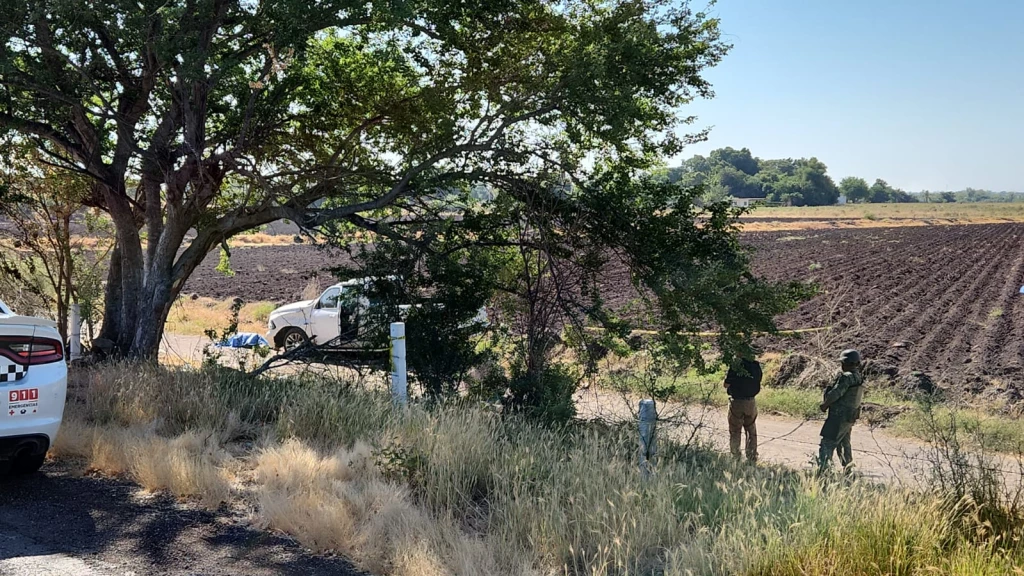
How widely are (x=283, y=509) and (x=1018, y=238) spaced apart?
66.3 m

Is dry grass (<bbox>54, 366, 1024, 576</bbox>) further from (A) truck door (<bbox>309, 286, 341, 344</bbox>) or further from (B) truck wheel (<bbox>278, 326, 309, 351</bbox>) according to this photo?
(B) truck wheel (<bbox>278, 326, 309, 351</bbox>)

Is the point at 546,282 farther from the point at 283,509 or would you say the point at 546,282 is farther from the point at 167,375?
the point at 283,509

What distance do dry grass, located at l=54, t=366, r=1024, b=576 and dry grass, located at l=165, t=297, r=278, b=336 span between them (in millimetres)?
15489

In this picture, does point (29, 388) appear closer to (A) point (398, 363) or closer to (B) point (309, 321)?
(A) point (398, 363)

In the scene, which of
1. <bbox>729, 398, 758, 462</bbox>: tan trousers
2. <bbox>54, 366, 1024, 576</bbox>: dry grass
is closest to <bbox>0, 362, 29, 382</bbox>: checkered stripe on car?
<bbox>54, 366, 1024, 576</bbox>: dry grass

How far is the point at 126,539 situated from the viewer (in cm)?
496

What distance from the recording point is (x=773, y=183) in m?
141

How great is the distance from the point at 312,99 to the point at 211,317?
1640 cm

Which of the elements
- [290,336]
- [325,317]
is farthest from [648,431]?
[290,336]

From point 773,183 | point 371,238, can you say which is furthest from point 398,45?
point 773,183

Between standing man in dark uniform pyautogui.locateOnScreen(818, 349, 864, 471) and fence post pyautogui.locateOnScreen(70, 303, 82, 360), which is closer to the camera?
standing man in dark uniform pyautogui.locateOnScreen(818, 349, 864, 471)

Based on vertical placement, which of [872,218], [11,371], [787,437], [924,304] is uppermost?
[872,218]

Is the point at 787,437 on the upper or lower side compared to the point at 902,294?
lower

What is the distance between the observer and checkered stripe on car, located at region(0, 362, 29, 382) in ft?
18.4
